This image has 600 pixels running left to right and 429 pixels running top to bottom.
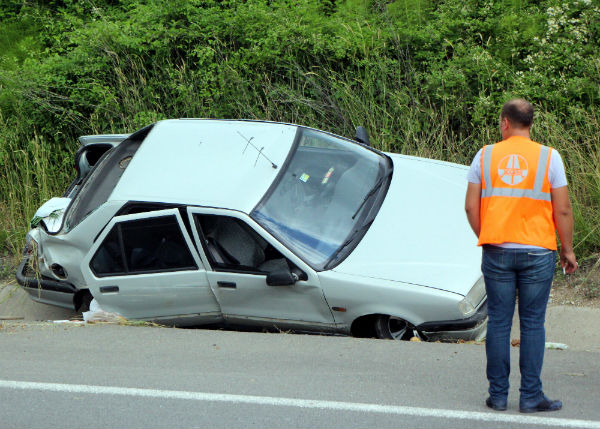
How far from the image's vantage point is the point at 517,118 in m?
4.05

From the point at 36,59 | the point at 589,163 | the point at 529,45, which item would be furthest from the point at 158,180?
the point at 36,59

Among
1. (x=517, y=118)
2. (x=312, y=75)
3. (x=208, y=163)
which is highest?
(x=517, y=118)

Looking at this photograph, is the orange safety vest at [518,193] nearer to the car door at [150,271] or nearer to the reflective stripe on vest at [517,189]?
the reflective stripe on vest at [517,189]

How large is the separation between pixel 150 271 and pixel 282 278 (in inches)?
48.8

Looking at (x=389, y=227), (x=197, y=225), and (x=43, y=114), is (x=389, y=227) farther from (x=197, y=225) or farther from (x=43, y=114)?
(x=43, y=114)

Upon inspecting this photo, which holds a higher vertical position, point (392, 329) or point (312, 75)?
point (312, 75)

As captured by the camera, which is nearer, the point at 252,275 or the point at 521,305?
the point at 521,305

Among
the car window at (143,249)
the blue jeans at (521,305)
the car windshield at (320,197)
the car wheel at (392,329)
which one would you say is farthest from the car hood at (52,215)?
the blue jeans at (521,305)

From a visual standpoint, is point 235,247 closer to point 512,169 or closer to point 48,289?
point 48,289

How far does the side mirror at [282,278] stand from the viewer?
5840 mm

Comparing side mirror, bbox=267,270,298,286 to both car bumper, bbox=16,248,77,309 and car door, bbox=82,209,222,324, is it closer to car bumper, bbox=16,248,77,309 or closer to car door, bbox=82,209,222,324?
car door, bbox=82,209,222,324

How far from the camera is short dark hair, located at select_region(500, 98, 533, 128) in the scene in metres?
4.05

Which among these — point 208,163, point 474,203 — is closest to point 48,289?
point 208,163

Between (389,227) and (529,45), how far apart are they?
15.6 ft
